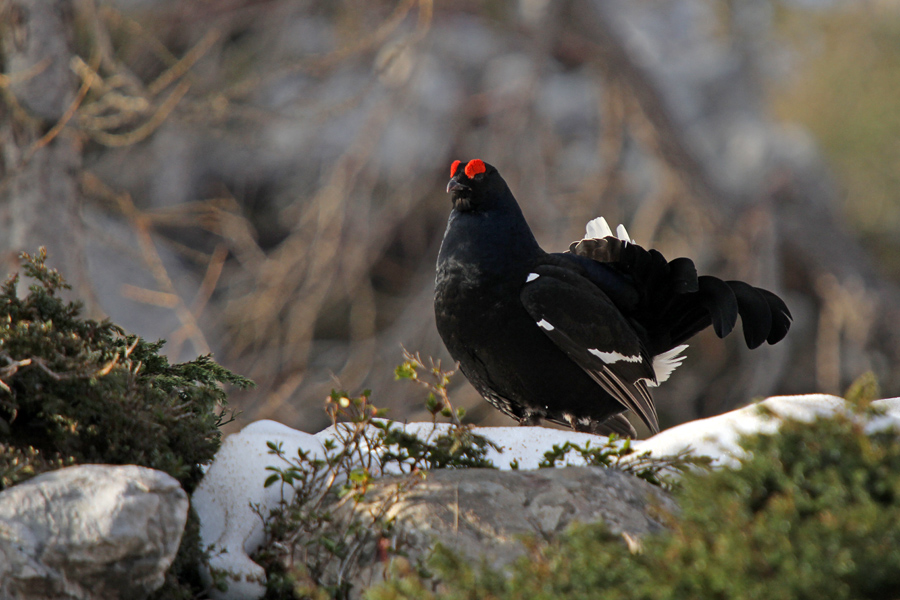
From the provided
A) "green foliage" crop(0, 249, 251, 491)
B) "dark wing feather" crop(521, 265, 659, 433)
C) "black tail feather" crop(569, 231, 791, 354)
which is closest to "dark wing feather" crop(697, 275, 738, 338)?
"black tail feather" crop(569, 231, 791, 354)

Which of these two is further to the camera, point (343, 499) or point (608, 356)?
point (608, 356)

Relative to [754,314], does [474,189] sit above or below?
above

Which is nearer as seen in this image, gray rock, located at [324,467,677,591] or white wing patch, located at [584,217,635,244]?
gray rock, located at [324,467,677,591]

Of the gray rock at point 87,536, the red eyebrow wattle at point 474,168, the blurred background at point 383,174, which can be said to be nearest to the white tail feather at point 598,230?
the red eyebrow wattle at point 474,168

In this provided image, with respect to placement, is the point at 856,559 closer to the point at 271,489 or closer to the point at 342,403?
the point at 342,403

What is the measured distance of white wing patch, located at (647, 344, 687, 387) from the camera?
13.3 ft

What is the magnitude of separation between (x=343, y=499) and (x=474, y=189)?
1.68 metres

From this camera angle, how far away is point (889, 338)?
30.7 ft

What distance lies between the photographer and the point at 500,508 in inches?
83.4

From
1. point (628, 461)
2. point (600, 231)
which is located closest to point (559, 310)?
point (628, 461)

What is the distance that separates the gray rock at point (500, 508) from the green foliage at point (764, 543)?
0.34 meters

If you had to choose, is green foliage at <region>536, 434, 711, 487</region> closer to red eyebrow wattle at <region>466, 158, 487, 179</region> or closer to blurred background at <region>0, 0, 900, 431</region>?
red eyebrow wattle at <region>466, 158, 487, 179</region>

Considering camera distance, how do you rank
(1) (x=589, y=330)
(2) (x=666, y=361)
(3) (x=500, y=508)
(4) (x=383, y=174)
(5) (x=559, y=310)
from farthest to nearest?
(4) (x=383, y=174), (2) (x=666, y=361), (1) (x=589, y=330), (5) (x=559, y=310), (3) (x=500, y=508)

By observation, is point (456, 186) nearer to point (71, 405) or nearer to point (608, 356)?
point (608, 356)
